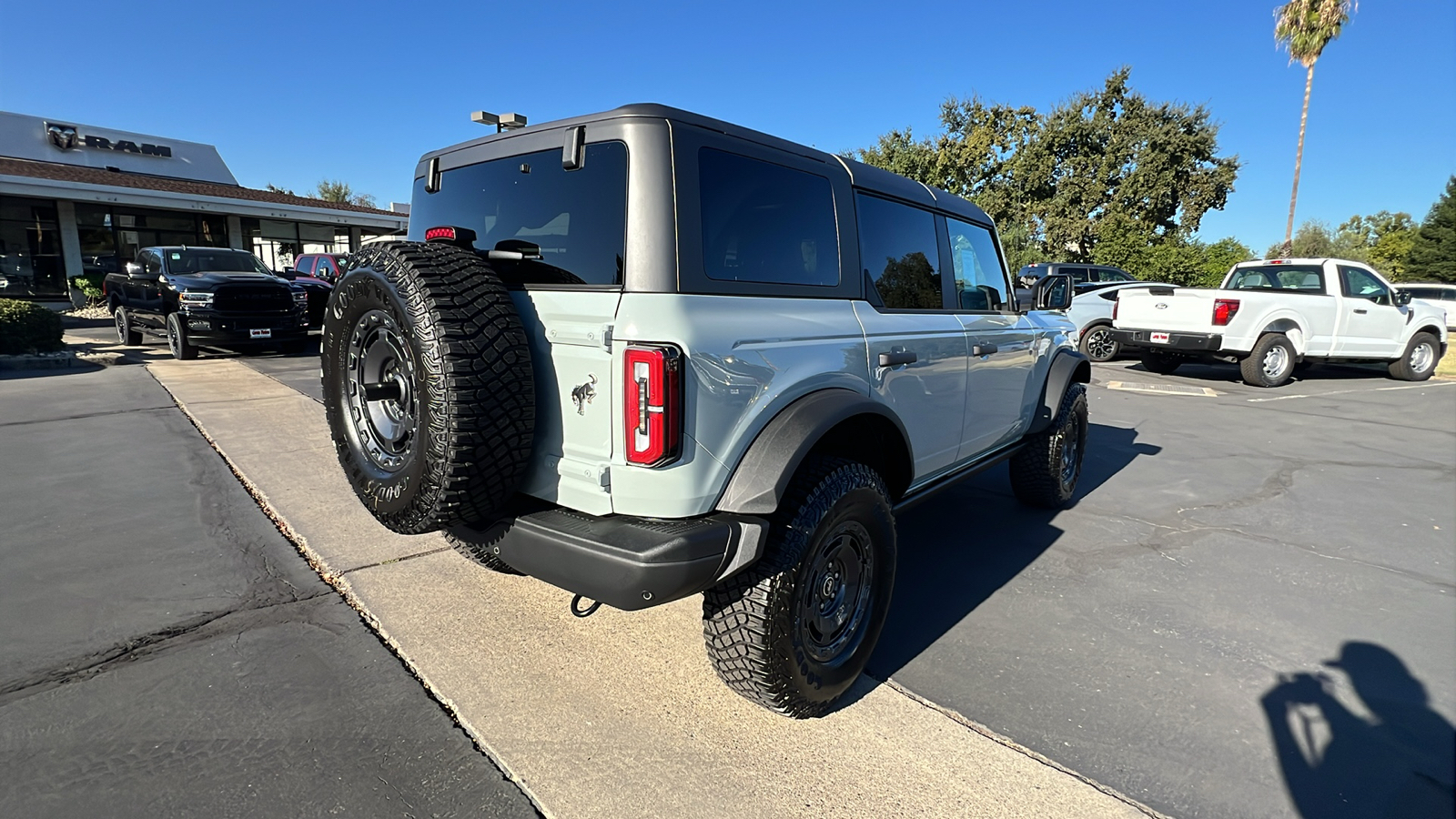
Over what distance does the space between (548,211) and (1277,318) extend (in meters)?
12.1

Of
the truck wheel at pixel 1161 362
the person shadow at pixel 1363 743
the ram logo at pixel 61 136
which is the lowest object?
the person shadow at pixel 1363 743

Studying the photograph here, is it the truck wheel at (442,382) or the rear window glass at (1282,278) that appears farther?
the rear window glass at (1282,278)

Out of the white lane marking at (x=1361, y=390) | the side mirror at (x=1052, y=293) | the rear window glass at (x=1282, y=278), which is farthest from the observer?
the rear window glass at (x=1282, y=278)

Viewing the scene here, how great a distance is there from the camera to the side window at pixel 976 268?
12.9ft

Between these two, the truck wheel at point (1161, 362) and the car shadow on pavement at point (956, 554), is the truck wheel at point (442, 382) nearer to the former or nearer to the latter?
the car shadow on pavement at point (956, 554)

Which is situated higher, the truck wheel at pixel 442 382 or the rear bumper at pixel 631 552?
the truck wheel at pixel 442 382

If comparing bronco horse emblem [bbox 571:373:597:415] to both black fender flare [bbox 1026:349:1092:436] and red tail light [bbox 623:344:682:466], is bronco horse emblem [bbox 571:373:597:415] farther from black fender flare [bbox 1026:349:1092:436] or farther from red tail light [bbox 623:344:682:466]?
black fender flare [bbox 1026:349:1092:436]

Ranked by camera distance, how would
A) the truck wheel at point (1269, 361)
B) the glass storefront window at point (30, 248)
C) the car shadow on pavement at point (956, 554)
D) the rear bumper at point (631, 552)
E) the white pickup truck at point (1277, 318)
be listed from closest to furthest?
the rear bumper at point (631, 552), the car shadow on pavement at point (956, 554), the white pickup truck at point (1277, 318), the truck wheel at point (1269, 361), the glass storefront window at point (30, 248)

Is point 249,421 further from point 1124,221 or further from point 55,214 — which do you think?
point 1124,221

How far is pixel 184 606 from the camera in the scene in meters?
3.28

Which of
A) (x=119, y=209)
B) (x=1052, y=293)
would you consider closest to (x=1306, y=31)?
(x=1052, y=293)

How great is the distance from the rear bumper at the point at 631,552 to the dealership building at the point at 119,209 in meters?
18.8

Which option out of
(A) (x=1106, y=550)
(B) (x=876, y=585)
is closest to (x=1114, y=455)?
(A) (x=1106, y=550)

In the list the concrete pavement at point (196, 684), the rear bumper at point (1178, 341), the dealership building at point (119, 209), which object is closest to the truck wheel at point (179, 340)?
the concrete pavement at point (196, 684)
